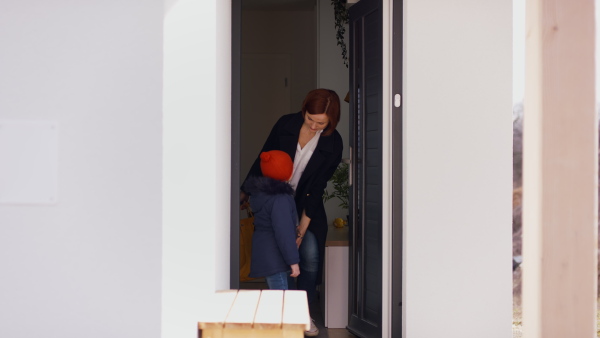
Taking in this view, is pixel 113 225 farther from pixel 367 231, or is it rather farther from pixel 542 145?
pixel 367 231

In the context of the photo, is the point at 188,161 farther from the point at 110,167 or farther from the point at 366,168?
the point at 366,168

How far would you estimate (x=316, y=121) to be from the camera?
166 inches

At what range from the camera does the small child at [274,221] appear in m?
3.83

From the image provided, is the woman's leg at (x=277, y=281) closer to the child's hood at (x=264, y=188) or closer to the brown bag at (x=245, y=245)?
the child's hood at (x=264, y=188)

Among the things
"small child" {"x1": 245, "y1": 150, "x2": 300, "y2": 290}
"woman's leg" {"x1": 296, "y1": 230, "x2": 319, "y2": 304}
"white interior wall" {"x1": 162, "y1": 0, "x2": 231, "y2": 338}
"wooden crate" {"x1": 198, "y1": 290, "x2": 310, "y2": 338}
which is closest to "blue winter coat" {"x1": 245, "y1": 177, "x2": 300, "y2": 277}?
"small child" {"x1": 245, "y1": 150, "x2": 300, "y2": 290}

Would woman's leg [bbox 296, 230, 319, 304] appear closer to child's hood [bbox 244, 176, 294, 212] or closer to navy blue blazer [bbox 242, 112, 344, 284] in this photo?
navy blue blazer [bbox 242, 112, 344, 284]

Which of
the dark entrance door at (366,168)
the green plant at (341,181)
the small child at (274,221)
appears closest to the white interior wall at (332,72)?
the green plant at (341,181)

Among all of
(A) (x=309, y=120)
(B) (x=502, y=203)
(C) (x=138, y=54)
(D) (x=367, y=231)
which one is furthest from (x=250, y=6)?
(C) (x=138, y=54)

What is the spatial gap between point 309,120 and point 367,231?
0.74m

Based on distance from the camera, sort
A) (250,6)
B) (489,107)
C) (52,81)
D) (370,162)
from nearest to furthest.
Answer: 1. (52,81)
2. (489,107)
3. (370,162)
4. (250,6)

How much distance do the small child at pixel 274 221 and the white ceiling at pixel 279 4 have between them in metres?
3.09

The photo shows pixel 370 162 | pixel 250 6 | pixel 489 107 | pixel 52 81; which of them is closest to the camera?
pixel 52 81

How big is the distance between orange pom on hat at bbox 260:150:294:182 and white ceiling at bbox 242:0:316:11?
9.99ft

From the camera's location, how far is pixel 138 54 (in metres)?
2.17
